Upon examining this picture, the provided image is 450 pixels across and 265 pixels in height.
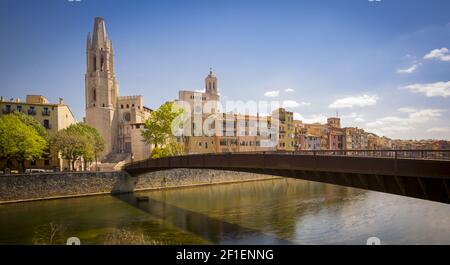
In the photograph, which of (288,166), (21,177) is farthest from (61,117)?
(288,166)

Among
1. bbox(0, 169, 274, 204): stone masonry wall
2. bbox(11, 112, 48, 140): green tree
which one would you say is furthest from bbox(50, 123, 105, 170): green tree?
bbox(0, 169, 274, 204): stone masonry wall

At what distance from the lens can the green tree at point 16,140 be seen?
3105 cm

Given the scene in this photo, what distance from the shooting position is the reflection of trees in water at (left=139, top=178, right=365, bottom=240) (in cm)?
1975

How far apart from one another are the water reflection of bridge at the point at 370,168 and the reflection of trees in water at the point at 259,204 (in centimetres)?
370

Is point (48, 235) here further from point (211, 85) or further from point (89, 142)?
point (211, 85)

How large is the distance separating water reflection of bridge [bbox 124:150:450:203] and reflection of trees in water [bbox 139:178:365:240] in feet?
12.1

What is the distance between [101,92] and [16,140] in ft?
112

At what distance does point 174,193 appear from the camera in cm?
3594

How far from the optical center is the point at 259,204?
27.2 metres

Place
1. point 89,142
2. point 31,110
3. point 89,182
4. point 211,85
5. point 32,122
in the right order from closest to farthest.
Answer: point 89,182 < point 32,122 < point 89,142 < point 31,110 < point 211,85

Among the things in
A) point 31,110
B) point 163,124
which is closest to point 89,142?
point 31,110
